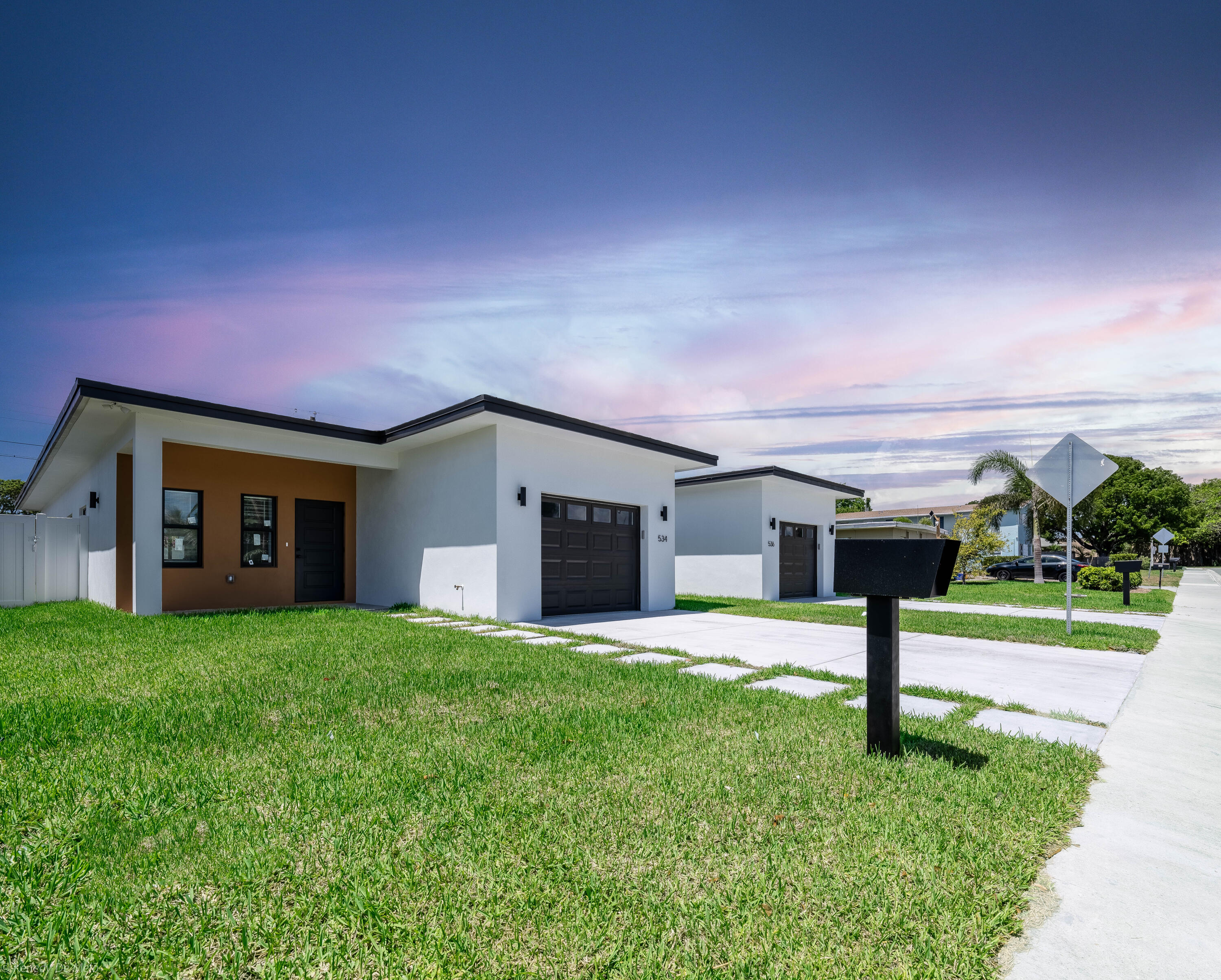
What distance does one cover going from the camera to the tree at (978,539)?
25625mm

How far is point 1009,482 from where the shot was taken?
88.5ft

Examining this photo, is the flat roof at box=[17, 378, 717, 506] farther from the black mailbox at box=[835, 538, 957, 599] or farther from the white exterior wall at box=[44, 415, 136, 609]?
the black mailbox at box=[835, 538, 957, 599]

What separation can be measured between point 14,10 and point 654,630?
41.7 feet

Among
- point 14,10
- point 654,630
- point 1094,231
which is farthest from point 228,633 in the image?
point 1094,231

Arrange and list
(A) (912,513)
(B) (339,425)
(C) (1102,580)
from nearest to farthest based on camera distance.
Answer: (B) (339,425) < (C) (1102,580) < (A) (912,513)

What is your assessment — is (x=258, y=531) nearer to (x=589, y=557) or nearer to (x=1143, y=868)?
(x=589, y=557)

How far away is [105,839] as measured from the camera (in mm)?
2326

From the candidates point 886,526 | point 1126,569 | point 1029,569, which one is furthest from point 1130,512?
point 1126,569

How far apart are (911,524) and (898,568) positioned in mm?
30968

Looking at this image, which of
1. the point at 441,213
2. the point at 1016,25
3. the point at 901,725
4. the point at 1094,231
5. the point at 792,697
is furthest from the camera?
the point at 441,213

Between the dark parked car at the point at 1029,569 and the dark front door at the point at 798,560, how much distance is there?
15.7 meters

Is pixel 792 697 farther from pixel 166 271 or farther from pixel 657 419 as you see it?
pixel 657 419

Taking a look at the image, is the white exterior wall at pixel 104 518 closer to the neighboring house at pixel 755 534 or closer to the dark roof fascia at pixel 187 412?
the dark roof fascia at pixel 187 412

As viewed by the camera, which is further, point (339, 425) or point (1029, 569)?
point (1029, 569)
